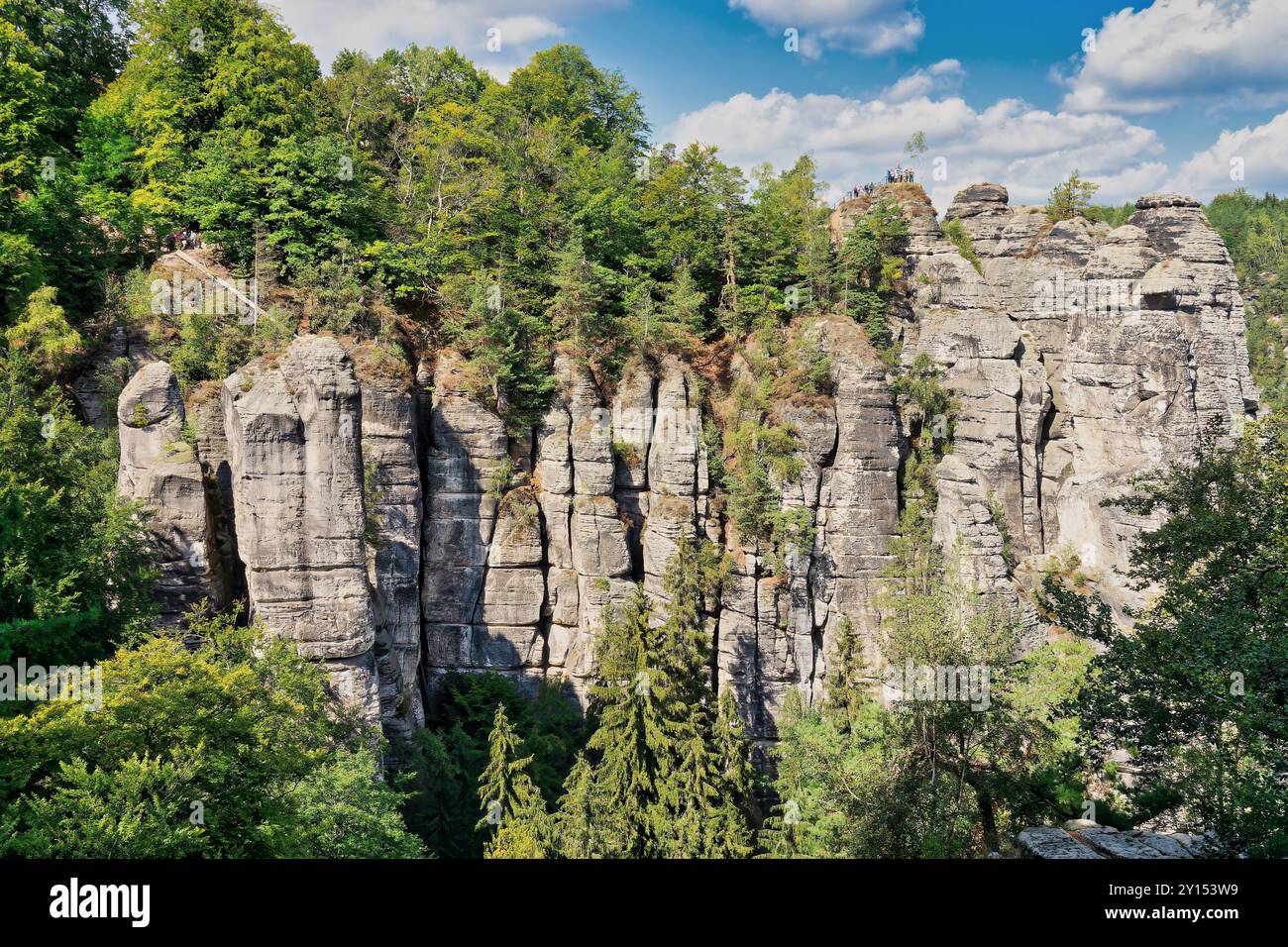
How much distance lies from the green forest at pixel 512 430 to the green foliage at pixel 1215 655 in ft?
0.24

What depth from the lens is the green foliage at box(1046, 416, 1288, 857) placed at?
33.3ft

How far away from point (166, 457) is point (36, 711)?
28.7 ft

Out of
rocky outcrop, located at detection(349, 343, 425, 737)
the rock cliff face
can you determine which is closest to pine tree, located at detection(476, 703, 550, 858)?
the rock cliff face

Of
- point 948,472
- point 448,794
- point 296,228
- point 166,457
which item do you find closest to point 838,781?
point 448,794

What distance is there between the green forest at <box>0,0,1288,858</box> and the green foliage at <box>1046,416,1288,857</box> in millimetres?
73

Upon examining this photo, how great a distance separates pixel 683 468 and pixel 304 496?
1325 cm

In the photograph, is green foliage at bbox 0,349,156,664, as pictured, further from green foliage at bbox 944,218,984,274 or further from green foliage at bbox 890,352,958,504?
green foliage at bbox 944,218,984,274

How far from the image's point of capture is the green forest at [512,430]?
12.0 m

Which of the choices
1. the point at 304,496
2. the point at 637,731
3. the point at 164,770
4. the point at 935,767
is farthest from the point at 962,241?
the point at 164,770

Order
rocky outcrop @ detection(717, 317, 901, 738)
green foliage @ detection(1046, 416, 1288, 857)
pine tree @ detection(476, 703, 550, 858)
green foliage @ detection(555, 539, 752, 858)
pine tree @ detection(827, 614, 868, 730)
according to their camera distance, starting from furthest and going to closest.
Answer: rocky outcrop @ detection(717, 317, 901, 738) → pine tree @ detection(827, 614, 868, 730) → green foliage @ detection(555, 539, 752, 858) → pine tree @ detection(476, 703, 550, 858) → green foliage @ detection(1046, 416, 1288, 857)

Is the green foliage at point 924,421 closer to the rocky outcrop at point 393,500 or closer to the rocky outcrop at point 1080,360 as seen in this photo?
the rocky outcrop at point 1080,360

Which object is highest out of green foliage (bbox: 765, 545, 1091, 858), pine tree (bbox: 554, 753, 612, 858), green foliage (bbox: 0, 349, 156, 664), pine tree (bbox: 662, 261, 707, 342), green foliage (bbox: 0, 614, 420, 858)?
pine tree (bbox: 662, 261, 707, 342)

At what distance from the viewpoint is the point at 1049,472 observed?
108 ft
